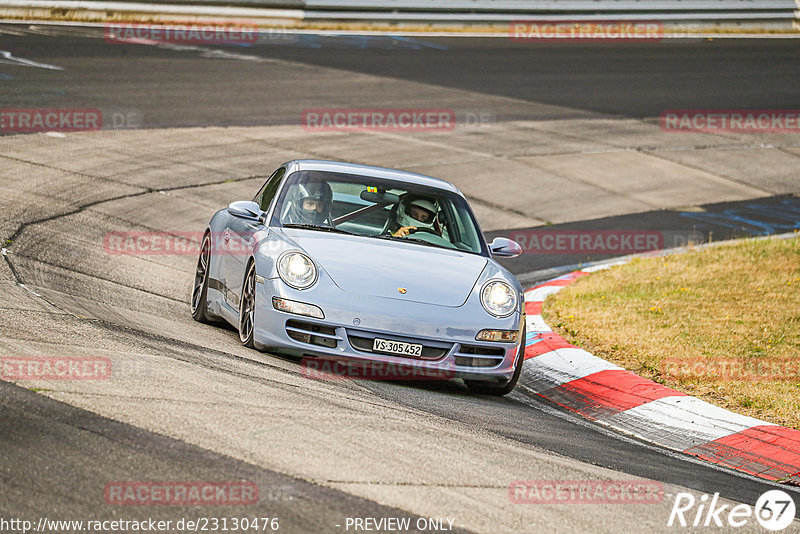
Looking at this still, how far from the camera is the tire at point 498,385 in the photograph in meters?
8.00

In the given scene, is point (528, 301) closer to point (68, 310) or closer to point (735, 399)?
point (735, 399)

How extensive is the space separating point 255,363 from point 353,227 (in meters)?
1.66

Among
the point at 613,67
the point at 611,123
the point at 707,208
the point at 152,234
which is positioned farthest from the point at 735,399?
the point at 613,67

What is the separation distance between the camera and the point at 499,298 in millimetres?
7918

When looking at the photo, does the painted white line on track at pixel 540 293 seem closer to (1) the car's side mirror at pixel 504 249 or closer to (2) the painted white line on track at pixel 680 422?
(1) the car's side mirror at pixel 504 249

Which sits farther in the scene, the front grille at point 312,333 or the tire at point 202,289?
the tire at point 202,289

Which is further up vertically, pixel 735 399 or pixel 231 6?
pixel 231 6

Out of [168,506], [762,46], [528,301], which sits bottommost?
[528,301]

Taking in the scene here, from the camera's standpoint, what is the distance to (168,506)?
4465 millimetres

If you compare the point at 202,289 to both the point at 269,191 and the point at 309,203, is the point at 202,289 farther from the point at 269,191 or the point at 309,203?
the point at 309,203

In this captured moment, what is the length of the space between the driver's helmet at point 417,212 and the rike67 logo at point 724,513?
3609 mm

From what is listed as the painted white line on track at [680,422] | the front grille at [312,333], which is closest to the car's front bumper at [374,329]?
the front grille at [312,333]

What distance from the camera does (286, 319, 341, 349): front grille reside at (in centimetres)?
749

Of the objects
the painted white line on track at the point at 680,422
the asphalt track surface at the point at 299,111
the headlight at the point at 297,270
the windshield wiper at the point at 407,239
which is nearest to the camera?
the asphalt track surface at the point at 299,111
